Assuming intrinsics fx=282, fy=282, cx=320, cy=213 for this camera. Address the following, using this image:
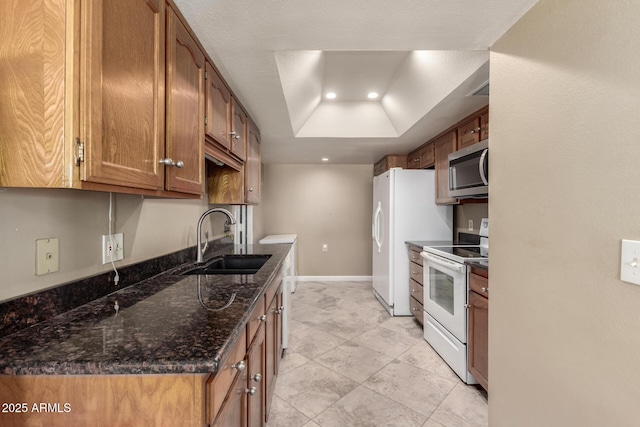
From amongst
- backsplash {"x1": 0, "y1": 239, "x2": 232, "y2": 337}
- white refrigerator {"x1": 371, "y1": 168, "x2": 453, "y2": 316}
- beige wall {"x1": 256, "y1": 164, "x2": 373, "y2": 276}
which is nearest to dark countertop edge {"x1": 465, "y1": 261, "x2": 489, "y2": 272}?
white refrigerator {"x1": 371, "y1": 168, "x2": 453, "y2": 316}

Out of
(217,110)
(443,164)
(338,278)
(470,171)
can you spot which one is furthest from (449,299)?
(338,278)

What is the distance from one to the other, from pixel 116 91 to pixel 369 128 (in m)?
2.52

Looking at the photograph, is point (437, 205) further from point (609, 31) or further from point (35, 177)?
point (35, 177)

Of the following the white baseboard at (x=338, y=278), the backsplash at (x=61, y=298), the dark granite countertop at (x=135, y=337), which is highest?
the backsplash at (x=61, y=298)

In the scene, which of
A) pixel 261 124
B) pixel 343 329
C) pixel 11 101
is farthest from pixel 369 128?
pixel 11 101

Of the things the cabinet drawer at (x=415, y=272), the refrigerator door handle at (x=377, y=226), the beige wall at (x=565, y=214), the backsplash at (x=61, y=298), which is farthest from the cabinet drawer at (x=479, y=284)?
the backsplash at (x=61, y=298)

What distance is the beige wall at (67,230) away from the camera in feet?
2.58

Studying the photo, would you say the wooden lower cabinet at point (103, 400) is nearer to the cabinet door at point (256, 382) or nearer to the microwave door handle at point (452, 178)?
the cabinet door at point (256, 382)

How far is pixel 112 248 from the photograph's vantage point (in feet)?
3.80

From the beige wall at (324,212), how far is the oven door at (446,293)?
2260 mm

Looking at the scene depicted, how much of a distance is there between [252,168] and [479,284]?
199 centimetres

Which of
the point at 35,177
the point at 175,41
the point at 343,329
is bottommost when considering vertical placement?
the point at 343,329

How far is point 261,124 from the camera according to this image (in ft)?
8.63

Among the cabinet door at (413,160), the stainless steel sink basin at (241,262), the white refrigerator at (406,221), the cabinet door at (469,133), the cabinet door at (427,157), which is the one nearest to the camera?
the stainless steel sink basin at (241,262)
